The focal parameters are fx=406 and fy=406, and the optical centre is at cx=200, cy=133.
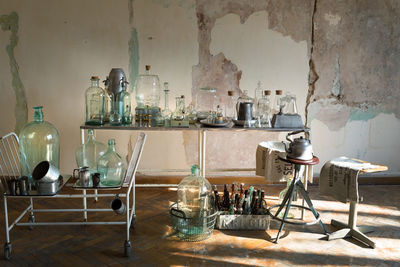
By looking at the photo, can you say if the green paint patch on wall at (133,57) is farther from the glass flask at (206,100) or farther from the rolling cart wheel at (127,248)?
the rolling cart wheel at (127,248)

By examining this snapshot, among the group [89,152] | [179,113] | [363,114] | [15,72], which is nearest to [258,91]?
[179,113]

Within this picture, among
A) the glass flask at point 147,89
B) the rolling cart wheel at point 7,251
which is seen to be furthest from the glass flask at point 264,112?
the rolling cart wheel at point 7,251

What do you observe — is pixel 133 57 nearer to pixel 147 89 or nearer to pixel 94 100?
pixel 147 89

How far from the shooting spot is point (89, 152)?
10.9 ft

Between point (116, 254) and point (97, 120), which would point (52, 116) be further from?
point (116, 254)

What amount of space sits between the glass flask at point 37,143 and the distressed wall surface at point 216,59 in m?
1.30

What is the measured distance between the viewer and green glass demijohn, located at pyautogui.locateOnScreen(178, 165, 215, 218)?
3.44 meters

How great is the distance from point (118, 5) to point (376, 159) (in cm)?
354

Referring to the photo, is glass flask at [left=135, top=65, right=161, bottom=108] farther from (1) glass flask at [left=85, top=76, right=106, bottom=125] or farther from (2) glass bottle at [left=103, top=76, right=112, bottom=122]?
(1) glass flask at [left=85, top=76, right=106, bottom=125]

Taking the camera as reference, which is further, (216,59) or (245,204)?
(216,59)

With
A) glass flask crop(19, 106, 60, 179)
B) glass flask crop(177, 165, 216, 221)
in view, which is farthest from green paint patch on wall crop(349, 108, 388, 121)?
glass flask crop(19, 106, 60, 179)

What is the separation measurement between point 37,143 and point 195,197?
1.41 m

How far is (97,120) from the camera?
11.7ft

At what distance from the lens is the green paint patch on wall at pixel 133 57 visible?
4461mm
